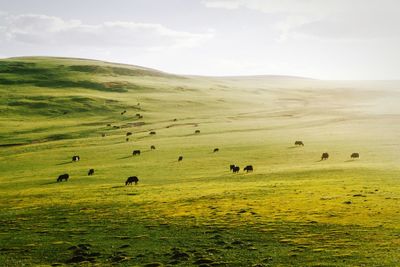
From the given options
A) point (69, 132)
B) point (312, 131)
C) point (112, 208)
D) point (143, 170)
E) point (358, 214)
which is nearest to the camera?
point (358, 214)

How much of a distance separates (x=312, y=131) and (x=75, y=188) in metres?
59.1

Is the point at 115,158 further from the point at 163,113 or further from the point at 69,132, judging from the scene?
the point at 163,113

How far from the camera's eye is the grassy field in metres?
24.9

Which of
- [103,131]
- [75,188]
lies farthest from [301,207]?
[103,131]

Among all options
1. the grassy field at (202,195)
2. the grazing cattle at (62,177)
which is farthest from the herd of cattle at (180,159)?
the grassy field at (202,195)

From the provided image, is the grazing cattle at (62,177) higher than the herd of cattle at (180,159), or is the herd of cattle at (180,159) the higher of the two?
the herd of cattle at (180,159)

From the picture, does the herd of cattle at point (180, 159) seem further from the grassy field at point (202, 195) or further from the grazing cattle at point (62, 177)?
the grassy field at point (202, 195)

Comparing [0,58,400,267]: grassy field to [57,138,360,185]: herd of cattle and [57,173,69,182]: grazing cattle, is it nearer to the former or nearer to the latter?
[57,173,69,182]: grazing cattle

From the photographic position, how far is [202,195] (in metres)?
39.2

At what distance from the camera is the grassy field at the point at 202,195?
24.9 m

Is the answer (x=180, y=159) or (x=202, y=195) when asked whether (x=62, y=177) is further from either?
(x=202, y=195)

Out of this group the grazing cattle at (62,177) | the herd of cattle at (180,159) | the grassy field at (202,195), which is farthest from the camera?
the grazing cattle at (62,177)

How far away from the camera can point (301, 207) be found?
33.0m

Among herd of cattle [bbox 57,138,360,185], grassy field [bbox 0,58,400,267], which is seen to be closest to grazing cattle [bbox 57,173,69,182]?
herd of cattle [bbox 57,138,360,185]
